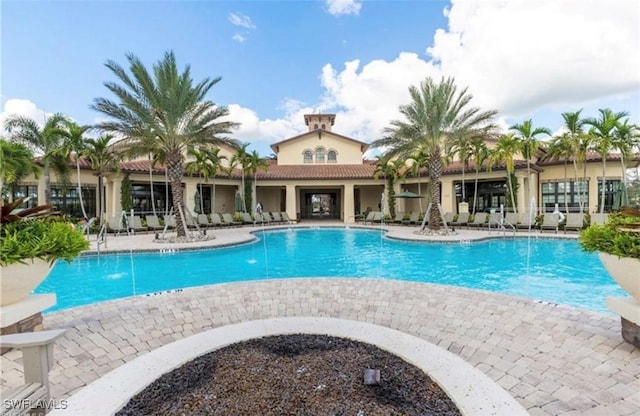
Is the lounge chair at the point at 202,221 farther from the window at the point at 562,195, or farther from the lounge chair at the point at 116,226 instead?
the window at the point at 562,195

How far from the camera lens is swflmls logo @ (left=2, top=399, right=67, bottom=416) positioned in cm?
215

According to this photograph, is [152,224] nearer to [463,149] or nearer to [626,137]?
[463,149]

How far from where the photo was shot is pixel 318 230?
22.5 metres

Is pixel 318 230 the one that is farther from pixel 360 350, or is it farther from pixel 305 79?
pixel 360 350

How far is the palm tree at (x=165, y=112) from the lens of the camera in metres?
14.1

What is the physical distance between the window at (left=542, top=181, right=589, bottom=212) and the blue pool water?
9858 mm

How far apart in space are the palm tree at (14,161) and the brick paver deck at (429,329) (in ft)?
47.7

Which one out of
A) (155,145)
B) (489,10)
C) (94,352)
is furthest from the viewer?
(155,145)

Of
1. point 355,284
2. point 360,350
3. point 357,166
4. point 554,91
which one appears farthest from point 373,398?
point 357,166

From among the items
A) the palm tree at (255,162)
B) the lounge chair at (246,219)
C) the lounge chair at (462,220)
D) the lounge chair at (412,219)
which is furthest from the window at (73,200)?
the lounge chair at (462,220)

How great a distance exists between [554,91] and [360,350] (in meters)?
20.4

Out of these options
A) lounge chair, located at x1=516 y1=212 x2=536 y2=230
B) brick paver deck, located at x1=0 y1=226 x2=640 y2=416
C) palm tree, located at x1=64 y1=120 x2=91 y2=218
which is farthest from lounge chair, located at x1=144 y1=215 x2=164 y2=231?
lounge chair, located at x1=516 y1=212 x2=536 y2=230

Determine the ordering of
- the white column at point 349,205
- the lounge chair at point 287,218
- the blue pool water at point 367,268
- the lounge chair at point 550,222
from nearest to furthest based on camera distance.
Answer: the blue pool water at point 367,268
the lounge chair at point 550,222
the lounge chair at point 287,218
the white column at point 349,205

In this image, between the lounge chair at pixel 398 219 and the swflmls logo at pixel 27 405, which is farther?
the lounge chair at pixel 398 219
